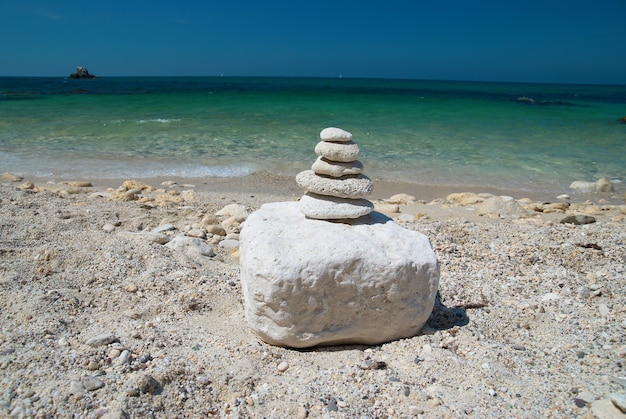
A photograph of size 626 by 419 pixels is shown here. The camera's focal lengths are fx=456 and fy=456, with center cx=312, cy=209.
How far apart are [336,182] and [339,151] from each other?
25 cm

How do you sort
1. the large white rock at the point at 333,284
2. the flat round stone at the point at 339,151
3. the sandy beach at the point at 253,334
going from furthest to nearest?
the flat round stone at the point at 339,151 → the large white rock at the point at 333,284 → the sandy beach at the point at 253,334

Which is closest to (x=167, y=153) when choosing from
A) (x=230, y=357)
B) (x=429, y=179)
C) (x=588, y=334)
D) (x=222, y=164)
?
(x=222, y=164)

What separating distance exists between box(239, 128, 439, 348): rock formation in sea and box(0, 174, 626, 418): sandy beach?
6.5 inches

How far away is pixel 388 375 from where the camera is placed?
3.07 meters

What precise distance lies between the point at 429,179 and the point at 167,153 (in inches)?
263

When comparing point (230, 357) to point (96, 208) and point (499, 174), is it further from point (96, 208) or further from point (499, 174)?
point (499, 174)

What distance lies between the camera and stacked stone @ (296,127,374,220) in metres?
3.71

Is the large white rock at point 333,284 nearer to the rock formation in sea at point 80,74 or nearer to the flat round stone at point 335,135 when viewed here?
the flat round stone at point 335,135

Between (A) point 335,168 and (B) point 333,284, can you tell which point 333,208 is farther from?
(B) point 333,284

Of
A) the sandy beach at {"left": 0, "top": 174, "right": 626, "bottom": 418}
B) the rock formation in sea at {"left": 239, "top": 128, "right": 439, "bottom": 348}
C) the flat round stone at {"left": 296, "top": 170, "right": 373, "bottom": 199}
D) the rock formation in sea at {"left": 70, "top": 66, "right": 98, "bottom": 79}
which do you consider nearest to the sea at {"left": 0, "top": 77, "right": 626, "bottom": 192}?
the sandy beach at {"left": 0, "top": 174, "right": 626, "bottom": 418}

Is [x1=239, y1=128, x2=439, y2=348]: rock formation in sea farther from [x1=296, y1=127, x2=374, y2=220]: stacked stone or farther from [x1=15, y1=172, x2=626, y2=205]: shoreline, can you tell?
[x1=15, y1=172, x2=626, y2=205]: shoreline

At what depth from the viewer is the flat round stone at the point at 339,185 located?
12.2 ft

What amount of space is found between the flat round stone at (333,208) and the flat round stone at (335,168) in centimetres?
22

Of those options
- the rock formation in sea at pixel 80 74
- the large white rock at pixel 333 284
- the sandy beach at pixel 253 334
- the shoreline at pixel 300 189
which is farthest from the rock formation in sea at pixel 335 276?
the rock formation in sea at pixel 80 74
